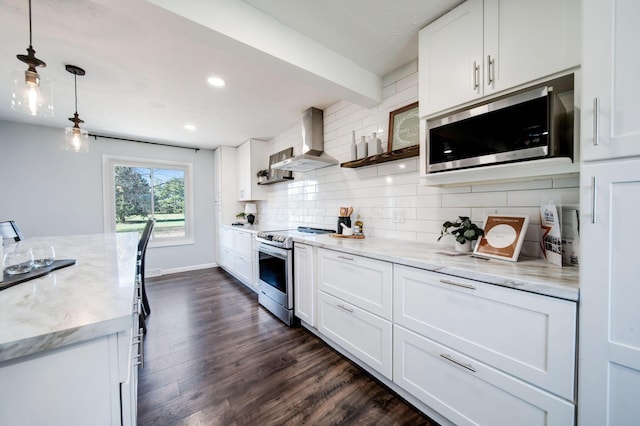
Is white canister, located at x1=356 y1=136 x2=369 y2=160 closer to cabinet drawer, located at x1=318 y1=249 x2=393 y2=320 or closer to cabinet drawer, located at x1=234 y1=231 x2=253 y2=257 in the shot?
cabinet drawer, located at x1=318 y1=249 x2=393 y2=320

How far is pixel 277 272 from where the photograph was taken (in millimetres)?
2652

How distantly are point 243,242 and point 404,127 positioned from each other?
282 centimetres

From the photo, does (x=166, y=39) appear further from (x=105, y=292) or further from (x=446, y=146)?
(x=446, y=146)

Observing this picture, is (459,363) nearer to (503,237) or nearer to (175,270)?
(503,237)

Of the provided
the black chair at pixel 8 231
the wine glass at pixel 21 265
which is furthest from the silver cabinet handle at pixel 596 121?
the black chair at pixel 8 231

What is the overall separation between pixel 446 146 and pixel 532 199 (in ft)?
1.94

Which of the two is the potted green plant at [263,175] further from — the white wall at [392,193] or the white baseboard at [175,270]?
the white baseboard at [175,270]

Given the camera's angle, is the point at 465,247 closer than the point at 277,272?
Yes

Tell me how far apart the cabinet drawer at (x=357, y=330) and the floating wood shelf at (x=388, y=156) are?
1.27m

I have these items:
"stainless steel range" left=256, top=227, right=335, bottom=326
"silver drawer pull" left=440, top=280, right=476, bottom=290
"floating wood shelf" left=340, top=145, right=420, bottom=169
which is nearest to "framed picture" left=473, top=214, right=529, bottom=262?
"silver drawer pull" left=440, top=280, right=476, bottom=290

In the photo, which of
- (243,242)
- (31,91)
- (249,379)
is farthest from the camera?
(243,242)

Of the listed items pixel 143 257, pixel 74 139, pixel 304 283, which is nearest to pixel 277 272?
pixel 304 283

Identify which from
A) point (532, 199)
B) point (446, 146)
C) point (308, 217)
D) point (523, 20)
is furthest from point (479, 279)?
point (308, 217)

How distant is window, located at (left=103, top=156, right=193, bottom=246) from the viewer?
13.4 feet
